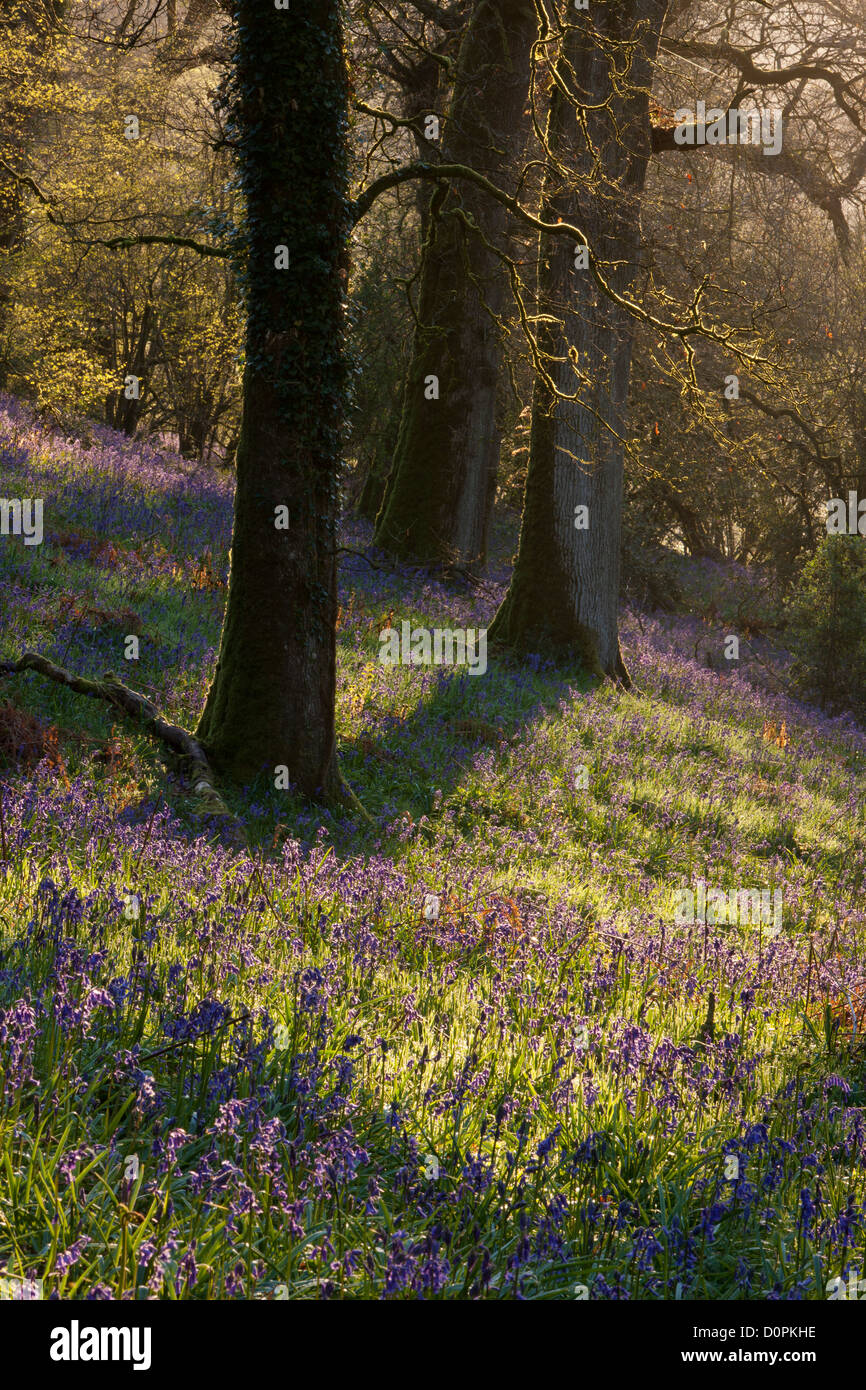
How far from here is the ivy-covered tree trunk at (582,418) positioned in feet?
42.1

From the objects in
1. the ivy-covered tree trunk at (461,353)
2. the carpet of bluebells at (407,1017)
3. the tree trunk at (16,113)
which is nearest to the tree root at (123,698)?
the carpet of bluebells at (407,1017)

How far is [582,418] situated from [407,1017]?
1053 cm

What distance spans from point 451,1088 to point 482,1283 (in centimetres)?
102

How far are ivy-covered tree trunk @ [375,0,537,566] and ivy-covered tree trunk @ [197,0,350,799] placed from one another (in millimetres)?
8116

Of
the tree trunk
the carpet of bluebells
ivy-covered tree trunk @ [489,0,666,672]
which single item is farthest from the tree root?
the tree trunk

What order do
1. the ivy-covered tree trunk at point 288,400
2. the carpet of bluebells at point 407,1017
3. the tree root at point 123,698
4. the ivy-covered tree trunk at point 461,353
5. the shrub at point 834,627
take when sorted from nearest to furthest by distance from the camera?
the carpet of bluebells at point 407,1017
the ivy-covered tree trunk at point 288,400
the tree root at point 123,698
the ivy-covered tree trunk at point 461,353
the shrub at point 834,627

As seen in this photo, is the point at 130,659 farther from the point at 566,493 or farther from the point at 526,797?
the point at 566,493

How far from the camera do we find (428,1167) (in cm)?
306

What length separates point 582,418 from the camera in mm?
13344

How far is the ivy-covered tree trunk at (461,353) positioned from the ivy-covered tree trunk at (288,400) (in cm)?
812

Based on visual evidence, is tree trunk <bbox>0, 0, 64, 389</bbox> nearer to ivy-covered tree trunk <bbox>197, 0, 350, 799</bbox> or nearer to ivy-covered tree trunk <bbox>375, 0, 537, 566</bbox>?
ivy-covered tree trunk <bbox>375, 0, 537, 566</bbox>

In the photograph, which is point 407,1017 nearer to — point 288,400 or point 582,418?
point 288,400

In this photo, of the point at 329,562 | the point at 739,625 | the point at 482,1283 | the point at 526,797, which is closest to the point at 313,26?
the point at 329,562

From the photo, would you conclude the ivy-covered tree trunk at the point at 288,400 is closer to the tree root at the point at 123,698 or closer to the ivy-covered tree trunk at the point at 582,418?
the tree root at the point at 123,698
